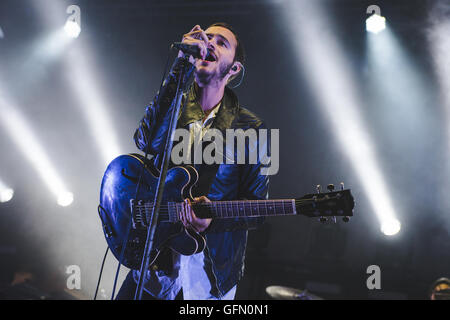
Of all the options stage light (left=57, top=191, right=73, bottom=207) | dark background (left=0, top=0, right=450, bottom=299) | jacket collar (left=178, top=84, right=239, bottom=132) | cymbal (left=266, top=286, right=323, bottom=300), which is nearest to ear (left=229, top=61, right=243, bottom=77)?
jacket collar (left=178, top=84, right=239, bottom=132)

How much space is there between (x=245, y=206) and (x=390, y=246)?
5.58 m

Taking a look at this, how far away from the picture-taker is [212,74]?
2.37 m

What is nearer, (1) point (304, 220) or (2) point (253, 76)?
(2) point (253, 76)

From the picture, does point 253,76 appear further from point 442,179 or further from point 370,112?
point 442,179

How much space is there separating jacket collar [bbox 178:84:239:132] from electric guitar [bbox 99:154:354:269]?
418mm

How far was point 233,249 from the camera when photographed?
2.11m

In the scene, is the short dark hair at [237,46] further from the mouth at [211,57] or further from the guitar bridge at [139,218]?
the guitar bridge at [139,218]

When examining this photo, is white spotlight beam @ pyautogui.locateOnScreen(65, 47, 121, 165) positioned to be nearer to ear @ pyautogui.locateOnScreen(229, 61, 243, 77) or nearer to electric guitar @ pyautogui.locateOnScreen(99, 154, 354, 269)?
ear @ pyautogui.locateOnScreen(229, 61, 243, 77)

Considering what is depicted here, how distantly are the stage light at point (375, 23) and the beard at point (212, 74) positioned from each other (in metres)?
3.95

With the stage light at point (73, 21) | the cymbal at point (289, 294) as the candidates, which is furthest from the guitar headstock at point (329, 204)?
the stage light at point (73, 21)

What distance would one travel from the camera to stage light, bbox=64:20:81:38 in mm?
5961

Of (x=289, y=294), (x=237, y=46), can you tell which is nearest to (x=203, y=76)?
(x=237, y=46)
